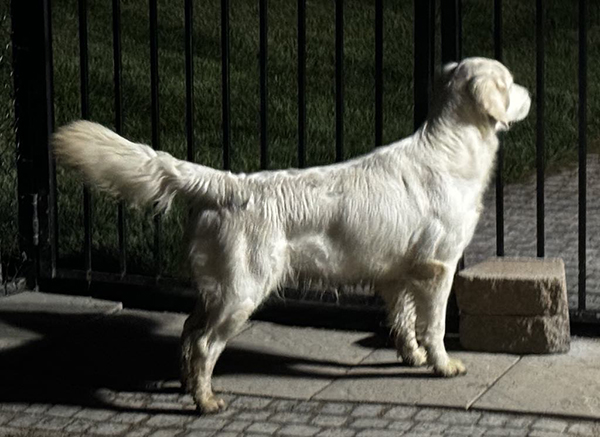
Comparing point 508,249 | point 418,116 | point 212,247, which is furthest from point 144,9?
point 212,247

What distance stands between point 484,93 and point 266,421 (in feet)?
5.60

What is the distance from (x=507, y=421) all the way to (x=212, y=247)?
1.42m

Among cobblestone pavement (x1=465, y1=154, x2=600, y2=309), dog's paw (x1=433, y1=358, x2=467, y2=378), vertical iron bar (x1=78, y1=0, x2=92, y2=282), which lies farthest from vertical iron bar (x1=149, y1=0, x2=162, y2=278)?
cobblestone pavement (x1=465, y1=154, x2=600, y2=309)

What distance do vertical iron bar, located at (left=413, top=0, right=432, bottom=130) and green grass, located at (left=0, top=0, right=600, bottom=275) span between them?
209 cm

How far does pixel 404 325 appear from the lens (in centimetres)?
625

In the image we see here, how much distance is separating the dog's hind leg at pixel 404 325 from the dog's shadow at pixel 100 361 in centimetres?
9

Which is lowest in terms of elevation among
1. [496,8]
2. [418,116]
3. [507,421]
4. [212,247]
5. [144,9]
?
[507,421]

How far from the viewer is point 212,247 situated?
560cm

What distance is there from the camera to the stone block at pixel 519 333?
20.6ft

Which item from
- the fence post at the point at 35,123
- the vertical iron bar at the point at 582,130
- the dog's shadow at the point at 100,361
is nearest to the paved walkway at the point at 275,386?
the dog's shadow at the point at 100,361

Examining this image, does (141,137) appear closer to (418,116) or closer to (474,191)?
(418,116)

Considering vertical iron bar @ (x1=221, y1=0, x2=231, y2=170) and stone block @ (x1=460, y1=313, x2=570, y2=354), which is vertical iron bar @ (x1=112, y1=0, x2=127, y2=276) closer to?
vertical iron bar @ (x1=221, y1=0, x2=231, y2=170)

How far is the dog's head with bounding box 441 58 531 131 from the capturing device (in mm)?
5852

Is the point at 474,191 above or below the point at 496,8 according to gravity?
below
